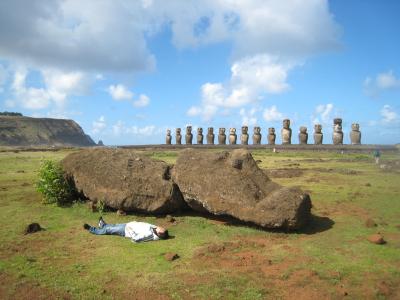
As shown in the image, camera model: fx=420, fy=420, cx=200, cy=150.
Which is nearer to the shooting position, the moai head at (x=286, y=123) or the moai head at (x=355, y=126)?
the moai head at (x=355, y=126)

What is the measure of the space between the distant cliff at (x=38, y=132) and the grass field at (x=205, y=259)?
3414 inches

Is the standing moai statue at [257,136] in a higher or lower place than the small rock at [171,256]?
higher

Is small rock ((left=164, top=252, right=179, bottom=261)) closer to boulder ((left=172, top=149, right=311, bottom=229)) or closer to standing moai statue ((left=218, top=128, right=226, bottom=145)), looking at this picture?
boulder ((left=172, top=149, right=311, bottom=229))

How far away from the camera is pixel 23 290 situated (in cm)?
705

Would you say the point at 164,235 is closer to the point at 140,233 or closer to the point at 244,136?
the point at 140,233

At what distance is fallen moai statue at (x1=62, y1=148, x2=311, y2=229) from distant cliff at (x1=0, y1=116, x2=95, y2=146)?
276 ft

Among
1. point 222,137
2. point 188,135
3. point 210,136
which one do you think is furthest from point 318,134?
point 188,135

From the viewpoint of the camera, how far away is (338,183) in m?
16.8

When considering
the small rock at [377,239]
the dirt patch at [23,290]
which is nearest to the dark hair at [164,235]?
the dirt patch at [23,290]

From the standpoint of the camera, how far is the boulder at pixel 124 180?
38.6 ft

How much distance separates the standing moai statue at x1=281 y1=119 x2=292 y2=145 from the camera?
3892cm

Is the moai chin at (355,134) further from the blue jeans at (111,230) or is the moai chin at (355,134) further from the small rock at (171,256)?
the small rock at (171,256)

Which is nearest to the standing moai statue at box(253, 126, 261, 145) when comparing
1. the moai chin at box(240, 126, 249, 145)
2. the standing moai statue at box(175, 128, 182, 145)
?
the moai chin at box(240, 126, 249, 145)

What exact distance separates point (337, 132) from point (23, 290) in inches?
1282
